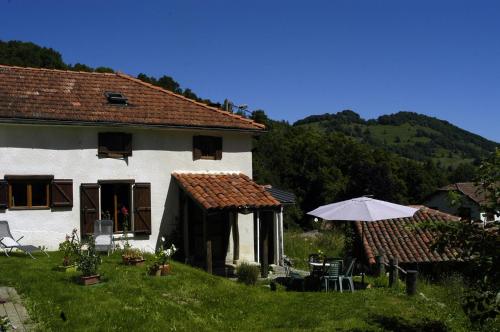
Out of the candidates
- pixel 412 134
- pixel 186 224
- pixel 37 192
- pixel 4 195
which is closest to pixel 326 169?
pixel 186 224

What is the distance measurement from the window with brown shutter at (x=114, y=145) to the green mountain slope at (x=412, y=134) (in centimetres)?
Result: 9541

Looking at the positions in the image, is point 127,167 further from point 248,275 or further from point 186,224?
point 248,275

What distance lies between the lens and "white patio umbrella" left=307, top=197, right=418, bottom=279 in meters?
12.7

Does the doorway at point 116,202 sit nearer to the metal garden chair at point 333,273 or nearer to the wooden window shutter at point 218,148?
the wooden window shutter at point 218,148

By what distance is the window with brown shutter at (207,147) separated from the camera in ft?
57.8

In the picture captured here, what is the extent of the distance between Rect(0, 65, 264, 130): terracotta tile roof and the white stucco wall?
39cm

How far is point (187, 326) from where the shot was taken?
8305mm

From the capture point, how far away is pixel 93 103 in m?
16.8

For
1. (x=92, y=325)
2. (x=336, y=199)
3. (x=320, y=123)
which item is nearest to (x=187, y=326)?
(x=92, y=325)

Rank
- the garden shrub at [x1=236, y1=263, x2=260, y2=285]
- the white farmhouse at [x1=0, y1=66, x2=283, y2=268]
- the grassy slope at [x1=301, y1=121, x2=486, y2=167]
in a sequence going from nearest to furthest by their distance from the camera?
the garden shrub at [x1=236, y1=263, x2=260, y2=285] → the white farmhouse at [x1=0, y1=66, x2=283, y2=268] → the grassy slope at [x1=301, y1=121, x2=486, y2=167]

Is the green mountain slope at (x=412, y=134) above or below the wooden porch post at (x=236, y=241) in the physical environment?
above

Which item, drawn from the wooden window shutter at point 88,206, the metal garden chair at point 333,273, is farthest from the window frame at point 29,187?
the metal garden chair at point 333,273

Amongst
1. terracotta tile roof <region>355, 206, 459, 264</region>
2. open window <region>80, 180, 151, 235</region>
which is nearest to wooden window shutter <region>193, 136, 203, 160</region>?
open window <region>80, 180, 151, 235</region>

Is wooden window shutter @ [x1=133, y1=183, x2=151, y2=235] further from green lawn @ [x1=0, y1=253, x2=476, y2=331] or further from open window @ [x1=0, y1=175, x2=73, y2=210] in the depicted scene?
green lawn @ [x1=0, y1=253, x2=476, y2=331]
